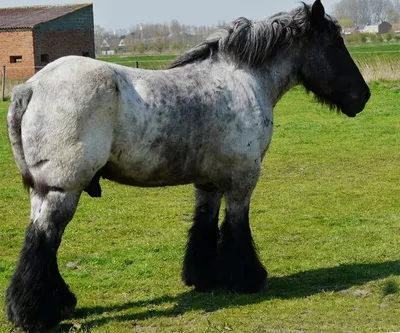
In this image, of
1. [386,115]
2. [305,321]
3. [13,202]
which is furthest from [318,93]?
[386,115]

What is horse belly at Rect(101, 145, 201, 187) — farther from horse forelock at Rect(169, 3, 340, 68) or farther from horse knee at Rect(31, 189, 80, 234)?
horse forelock at Rect(169, 3, 340, 68)

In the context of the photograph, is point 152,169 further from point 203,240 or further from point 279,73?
point 279,73

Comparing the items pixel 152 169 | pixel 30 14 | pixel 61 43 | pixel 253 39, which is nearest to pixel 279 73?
pixel 253 39

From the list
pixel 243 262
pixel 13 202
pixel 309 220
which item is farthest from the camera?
pixel 13 202

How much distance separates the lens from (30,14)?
47.7 m

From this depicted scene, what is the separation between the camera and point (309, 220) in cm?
973

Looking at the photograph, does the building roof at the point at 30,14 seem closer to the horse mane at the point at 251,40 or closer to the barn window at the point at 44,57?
the barn window at the point at 44,57

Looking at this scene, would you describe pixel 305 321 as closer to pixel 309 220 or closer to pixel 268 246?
pixel 268 246

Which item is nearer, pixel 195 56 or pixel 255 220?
pixel 195 56

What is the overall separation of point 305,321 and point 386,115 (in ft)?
48.1

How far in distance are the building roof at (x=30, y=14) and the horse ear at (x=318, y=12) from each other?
39.4 metres

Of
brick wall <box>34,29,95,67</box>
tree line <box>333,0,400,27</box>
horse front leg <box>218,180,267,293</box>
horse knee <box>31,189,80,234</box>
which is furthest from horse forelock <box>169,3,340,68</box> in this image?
tree line <box>333,0,400,27</box>

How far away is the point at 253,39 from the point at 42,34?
40.0m

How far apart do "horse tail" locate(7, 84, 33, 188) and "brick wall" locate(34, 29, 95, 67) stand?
130 feet
